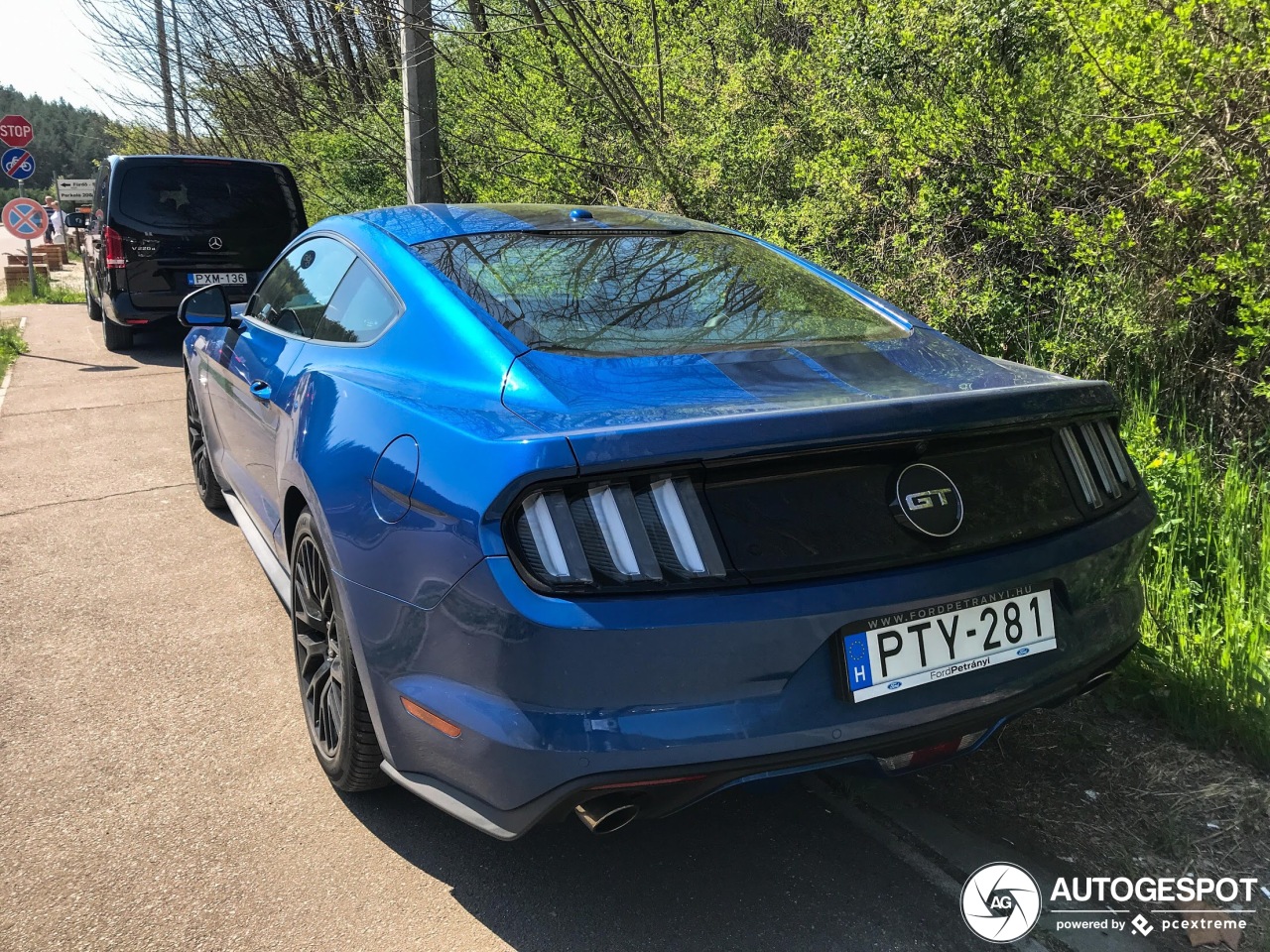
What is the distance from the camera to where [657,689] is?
1917 mm

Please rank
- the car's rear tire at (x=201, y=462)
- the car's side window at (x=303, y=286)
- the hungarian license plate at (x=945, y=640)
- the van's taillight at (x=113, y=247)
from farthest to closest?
the van's taillight at (x=113, y=247) < the car's rear tire at (x=201, y=462) < the car's side window at (x=303, y=286) < the hungarian license plate at (x=945, y=640)

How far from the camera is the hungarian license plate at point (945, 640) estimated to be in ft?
6.65

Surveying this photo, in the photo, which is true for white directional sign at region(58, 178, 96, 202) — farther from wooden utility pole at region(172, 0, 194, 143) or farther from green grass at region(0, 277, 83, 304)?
green grass at region(0, 277, 83, 304)

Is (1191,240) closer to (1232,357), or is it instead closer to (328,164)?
(1232,357)

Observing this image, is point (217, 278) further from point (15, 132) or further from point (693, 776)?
point (693, 776)

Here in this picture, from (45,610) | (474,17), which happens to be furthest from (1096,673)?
(474,17)

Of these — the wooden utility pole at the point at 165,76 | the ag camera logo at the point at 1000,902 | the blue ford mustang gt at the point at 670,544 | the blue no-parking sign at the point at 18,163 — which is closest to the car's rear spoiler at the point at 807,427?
the blue ford mustang gt at the point at 670,544

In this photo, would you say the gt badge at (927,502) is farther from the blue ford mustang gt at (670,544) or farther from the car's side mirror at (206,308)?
the car's side mirror at (206,308)

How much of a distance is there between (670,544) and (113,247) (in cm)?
961

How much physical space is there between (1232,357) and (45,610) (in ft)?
16.8

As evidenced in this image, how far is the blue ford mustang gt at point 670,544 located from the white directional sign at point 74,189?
889 inches

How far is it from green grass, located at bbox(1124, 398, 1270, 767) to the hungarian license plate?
1.05 m

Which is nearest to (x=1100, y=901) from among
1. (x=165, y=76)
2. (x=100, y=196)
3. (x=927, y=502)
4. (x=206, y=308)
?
(x=927, y=502)

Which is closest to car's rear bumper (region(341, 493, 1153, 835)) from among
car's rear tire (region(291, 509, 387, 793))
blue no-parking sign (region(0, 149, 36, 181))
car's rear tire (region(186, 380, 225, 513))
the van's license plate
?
car's rear tire (region(291, 509, 387, 793))
